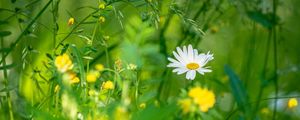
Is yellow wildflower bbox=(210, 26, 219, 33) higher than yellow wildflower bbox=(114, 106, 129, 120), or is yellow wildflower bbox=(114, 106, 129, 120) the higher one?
yellow wildflower bbox=(210, 26, 219, 33)

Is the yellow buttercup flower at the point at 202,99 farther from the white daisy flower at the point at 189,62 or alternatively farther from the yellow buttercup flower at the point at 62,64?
the white daisy flower at the point at 189,62

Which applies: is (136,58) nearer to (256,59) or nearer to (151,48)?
(151,48)

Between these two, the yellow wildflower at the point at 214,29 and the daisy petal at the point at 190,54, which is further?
the yellow wildflower at the point at 214,29

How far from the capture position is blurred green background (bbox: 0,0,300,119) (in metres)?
1.50

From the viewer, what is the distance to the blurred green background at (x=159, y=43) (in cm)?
150

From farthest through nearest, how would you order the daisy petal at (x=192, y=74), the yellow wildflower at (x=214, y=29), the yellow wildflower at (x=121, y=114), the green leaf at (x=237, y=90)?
1. the yellow wildflower at (x=214, y=29)
2. the green leaf at (x=237, y=90)
3. the daisy petal at (x=192, y=74)
4. the yellow wildflower at (x=121, y=114)

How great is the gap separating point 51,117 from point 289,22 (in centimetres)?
244

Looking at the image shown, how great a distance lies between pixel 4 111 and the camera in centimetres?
Result: 181

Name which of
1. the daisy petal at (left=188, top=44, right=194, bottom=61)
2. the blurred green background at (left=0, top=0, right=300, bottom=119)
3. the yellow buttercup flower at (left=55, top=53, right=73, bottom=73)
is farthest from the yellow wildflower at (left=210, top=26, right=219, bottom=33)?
the yellow buttercup flower at (left=55, top=53, right=73, bottom=73)

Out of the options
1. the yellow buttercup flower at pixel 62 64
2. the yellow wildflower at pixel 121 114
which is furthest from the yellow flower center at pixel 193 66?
the yellow wildflower at pixel 121 114

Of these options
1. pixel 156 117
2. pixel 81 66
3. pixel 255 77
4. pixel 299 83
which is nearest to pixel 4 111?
pixel 81 66

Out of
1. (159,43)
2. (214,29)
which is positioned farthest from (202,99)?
(214,29)

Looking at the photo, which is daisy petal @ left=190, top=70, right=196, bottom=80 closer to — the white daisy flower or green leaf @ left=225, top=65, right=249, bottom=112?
the white daisy flower

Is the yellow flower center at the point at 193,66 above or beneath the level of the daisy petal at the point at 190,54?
beneath
